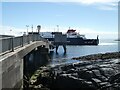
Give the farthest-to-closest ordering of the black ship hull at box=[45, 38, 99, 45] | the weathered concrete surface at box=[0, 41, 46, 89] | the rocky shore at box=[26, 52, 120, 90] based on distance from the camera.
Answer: the black ship hull at box=[45, 38, 99, 45]
the rocky shore at box=[26, 52, 120, 90]
the weathered concrete surface at box=[0, 41, 46, 89]

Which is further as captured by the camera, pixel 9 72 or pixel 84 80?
pixel 84 80

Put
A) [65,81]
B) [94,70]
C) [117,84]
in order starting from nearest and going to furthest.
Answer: [117,84]
[65,81]
[94,70]

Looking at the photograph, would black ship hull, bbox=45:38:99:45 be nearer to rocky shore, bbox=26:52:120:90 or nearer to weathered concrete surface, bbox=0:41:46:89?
rocky shore, bbox=26:52:120:90

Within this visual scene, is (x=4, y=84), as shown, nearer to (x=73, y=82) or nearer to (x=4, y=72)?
(x=4, y=72)

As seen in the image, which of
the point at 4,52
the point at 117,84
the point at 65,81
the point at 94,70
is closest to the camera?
the point at 4,52

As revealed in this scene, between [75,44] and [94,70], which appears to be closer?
[94,70]

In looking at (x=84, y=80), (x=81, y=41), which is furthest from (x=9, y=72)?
(x=81, y=41)

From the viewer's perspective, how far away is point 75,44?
557 ft

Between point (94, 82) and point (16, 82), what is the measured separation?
10087 millimetres

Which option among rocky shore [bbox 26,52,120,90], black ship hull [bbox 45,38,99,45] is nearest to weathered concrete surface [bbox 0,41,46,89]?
rocky shore [bbox 26,52,120,90]

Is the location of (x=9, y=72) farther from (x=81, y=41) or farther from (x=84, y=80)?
(x=81, y=41)

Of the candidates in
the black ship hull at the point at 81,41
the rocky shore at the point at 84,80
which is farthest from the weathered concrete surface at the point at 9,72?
the black ship hull at the point at 81,41

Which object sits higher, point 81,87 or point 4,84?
point 4,84

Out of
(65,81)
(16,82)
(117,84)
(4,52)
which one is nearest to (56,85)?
(65,81)
